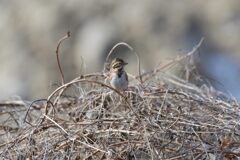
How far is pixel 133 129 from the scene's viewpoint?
3.35 metres

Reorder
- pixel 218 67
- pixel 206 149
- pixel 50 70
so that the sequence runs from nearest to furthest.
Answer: pixel 206 149, pixel 218 67, pixel 50 70

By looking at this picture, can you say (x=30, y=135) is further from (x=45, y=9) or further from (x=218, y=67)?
(x=45, y=9)

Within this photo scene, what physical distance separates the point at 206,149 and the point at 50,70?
11256 millimetres

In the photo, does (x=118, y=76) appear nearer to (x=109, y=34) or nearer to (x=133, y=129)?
(x=133, y=129)

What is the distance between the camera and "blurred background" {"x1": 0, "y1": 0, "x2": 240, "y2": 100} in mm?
13930

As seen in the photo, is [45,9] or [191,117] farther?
[45,9]

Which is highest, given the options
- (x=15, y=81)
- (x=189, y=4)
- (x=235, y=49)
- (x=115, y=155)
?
(x=189, y=4)

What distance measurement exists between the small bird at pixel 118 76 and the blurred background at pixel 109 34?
895 cm

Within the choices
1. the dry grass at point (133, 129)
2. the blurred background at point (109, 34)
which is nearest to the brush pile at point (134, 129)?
the dry grass at point (133, 129)

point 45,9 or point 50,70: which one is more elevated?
point 45,9

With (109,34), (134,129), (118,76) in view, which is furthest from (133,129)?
(109,34)

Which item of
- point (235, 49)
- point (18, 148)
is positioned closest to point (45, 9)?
point (235, 49)

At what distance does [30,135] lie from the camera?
134 inches

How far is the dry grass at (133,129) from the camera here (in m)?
3.26
